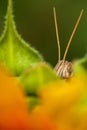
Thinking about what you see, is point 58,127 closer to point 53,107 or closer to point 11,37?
point 53,107

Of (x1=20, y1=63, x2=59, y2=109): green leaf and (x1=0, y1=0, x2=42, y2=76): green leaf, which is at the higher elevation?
(x1=0, y1=0, x2=42, y2=76): green leaf

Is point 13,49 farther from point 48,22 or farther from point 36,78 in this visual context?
point 48,22

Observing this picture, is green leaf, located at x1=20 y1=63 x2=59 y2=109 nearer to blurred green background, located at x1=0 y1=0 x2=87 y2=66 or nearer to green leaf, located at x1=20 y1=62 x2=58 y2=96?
green leaf, located at x1=20 y1=62 x2=58 y2=96

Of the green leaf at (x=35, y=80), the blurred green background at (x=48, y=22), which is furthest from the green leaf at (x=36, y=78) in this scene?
the blurred green background at (x=48, y=22)

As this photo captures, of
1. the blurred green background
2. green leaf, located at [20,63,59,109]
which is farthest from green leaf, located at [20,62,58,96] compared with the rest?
the blurred green background

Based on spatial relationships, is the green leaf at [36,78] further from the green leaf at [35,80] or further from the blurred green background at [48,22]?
the blurred green background at [48,22]

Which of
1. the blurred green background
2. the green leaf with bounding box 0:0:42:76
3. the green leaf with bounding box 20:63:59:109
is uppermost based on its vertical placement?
the blurred green background
